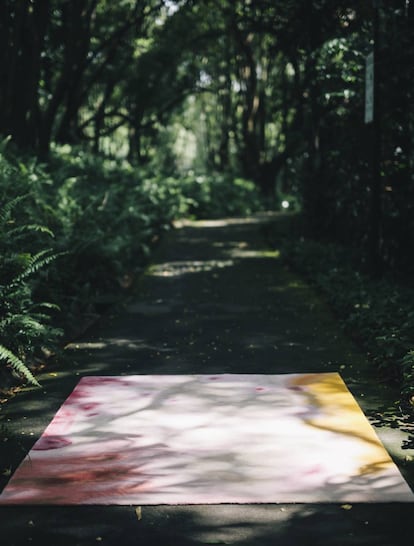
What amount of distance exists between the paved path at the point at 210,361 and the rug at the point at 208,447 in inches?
5.9

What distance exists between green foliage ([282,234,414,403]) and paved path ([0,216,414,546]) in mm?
216

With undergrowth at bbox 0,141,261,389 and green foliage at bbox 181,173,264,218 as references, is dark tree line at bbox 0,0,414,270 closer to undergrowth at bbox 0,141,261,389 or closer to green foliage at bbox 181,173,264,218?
undergrowth at bbox 0,141,261,389

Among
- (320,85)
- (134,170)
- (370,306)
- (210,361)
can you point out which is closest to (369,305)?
(370,306)

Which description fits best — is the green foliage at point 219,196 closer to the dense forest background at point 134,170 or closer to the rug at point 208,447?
the dense forest background at point 134,170

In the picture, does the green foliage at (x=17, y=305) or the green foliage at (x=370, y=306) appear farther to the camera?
the green foliage at (x=370, y=306)

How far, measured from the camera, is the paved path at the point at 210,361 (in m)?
4.36

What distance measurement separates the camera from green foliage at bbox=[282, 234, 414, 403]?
7605mm

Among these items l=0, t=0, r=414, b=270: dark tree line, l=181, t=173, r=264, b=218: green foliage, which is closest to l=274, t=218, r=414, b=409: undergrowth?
l=0, t=0, r=414, b=270: dark tree line

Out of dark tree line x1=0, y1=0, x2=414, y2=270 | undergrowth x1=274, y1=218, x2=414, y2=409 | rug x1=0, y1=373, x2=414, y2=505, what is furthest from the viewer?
dark tree line x1=0, y1=0, x2=414, y2=270

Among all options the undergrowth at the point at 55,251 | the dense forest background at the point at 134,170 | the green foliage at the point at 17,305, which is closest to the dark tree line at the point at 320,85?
the dense forest background at the point at 134,170

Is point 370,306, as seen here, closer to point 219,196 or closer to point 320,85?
point 320,85

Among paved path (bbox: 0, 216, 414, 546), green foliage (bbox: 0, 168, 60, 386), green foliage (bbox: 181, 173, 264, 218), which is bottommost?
green foliage (bbox: 181, 173, 264, 218)

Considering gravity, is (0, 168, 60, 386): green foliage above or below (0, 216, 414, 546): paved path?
above

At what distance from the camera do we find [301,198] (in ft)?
71.3
